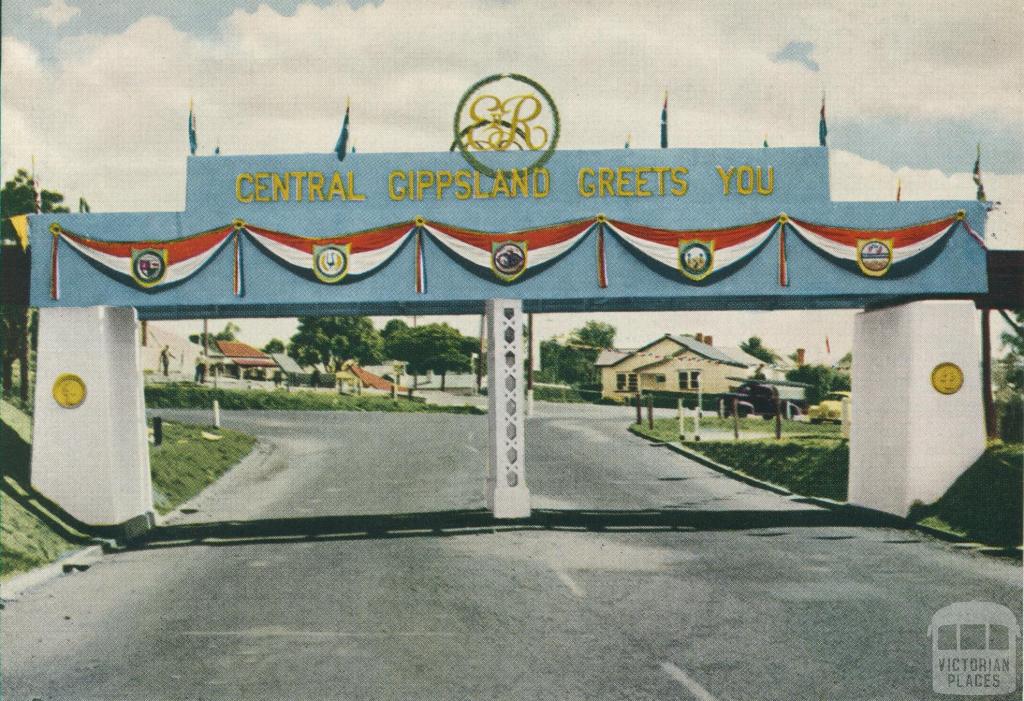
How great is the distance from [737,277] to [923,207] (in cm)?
368

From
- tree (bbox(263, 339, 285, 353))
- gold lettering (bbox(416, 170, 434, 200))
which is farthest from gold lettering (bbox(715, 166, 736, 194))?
tree (bbox(263, 339, 285, 353))

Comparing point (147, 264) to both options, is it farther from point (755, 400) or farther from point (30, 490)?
point (755, 400)

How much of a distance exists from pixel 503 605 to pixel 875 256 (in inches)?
395

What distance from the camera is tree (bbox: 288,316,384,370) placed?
82625 millimetres

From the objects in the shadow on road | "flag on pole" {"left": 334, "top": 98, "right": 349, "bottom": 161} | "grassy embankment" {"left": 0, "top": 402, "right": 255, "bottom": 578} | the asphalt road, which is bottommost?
the shadow on road

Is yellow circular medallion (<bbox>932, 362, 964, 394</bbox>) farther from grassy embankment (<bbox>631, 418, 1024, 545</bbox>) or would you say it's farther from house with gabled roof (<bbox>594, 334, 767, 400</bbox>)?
house with gabled roof (<bbox>594, 334, 767, 400</bbox>)

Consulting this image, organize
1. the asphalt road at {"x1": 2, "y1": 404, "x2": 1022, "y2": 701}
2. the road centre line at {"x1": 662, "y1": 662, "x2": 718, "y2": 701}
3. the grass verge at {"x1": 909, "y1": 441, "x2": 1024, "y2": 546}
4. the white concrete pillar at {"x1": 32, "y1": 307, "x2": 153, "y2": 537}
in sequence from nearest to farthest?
the road centre line at {"x1": 662, "y1": 662, "x2": 718, "y2": 701}
the asphalt road at {"x1": 2, "y1": 404, "x2": 1022, "y2": 701}
the grass verge at {"x1": 909, "y1": 441, "x2": 1024, "y2": 546}
the white concrete pillar at {"x1": 32, "y1": 307, "x2": 153, "y2": 537}

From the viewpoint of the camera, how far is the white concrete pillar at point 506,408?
17.9 meters

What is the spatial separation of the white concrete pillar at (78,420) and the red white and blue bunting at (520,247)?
1.34 m

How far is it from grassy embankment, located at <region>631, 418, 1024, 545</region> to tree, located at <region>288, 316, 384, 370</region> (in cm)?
4780

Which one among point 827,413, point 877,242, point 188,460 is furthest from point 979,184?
point 827,413

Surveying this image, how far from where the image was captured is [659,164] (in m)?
17.6

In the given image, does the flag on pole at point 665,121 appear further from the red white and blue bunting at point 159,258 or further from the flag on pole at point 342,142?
the red white and blue bunting at point 159,258

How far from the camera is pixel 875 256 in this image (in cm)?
1756
